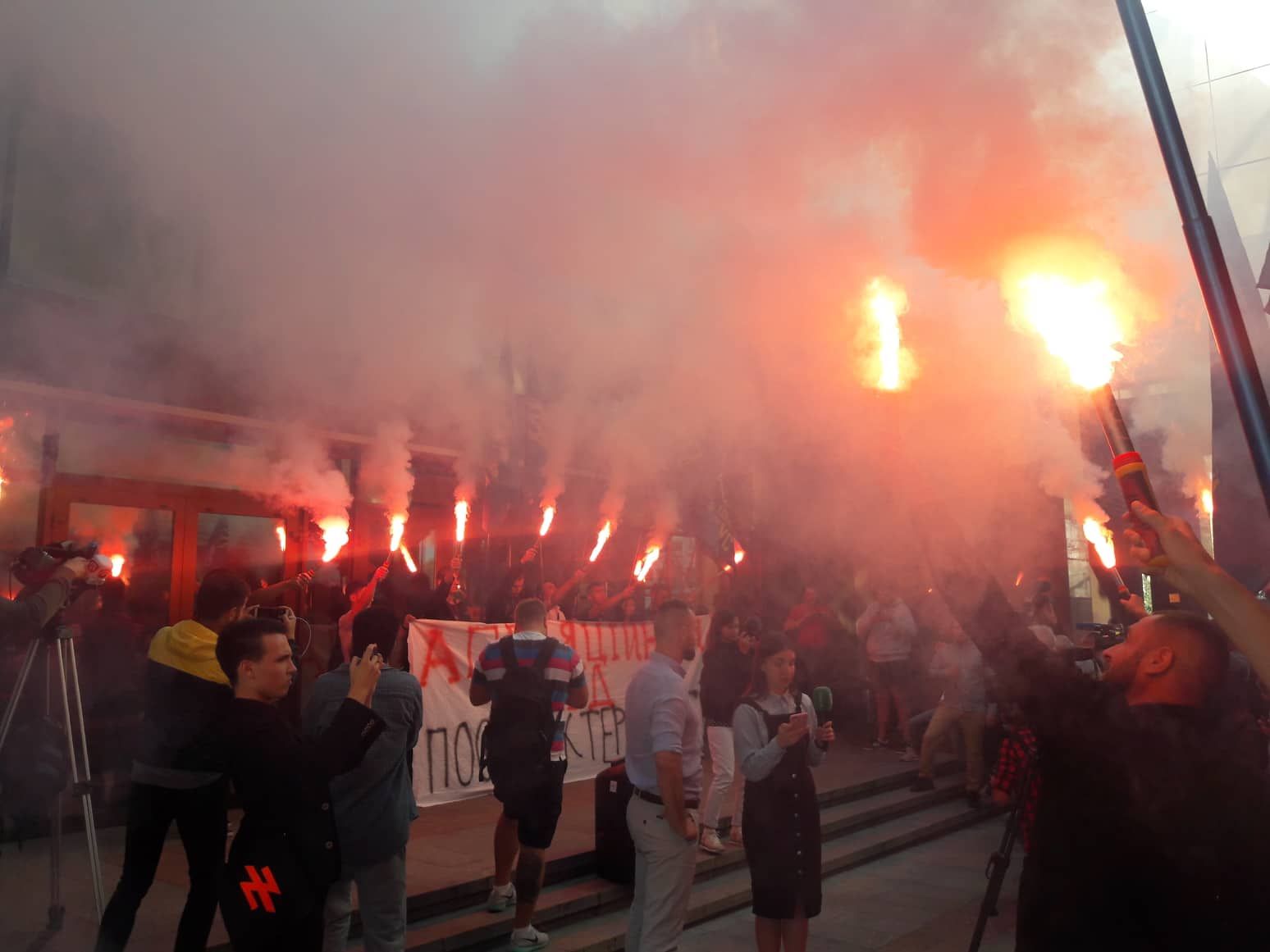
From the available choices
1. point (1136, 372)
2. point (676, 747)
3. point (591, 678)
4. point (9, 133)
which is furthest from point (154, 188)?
point (1136, 372)

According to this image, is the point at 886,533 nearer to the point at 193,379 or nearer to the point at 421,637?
the point at 421,637

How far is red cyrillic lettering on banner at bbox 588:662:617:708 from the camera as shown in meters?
7.07

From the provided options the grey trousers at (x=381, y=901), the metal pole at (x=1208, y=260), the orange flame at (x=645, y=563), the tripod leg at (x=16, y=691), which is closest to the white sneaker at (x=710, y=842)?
the grey trousers at (x=381, y=901)

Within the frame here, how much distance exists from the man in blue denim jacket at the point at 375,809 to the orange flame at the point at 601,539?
21.5 ft

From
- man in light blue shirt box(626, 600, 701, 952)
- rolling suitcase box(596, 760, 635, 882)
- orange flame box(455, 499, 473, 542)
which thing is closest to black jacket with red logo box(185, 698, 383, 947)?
man in light blue shirt box(626, 600, 701, 952)

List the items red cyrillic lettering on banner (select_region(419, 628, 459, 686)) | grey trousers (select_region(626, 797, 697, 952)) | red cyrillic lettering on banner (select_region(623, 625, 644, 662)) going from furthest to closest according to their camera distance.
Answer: red cyrillic lettering on banner (select_region(623, 625, 644, 662))
red cyrillic lettering on banner (select_region(419, 628, 459, 686))
grey trousers (select_region(626, 797, 697, 952))

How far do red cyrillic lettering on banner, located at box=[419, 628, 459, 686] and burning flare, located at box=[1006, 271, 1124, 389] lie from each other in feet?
14.1

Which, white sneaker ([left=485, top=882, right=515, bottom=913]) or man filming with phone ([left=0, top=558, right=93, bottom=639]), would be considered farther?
white sneaker ([left=485, top=882, right=515, bottom=913])

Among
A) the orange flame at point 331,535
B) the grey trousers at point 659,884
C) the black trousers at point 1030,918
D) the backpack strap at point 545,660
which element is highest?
the orange flame at point 331,535

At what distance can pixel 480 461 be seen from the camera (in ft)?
29.1

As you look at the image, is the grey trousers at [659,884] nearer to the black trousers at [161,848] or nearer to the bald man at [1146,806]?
the black trousers at [161,848]

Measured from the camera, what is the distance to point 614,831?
4805mm

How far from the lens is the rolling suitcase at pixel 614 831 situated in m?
4.73

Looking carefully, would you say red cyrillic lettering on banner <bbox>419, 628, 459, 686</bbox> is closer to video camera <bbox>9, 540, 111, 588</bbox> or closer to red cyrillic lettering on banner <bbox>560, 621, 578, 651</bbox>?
red cyrillic lettering on banner <bbox>560, 621, 578, 651</bbox>
